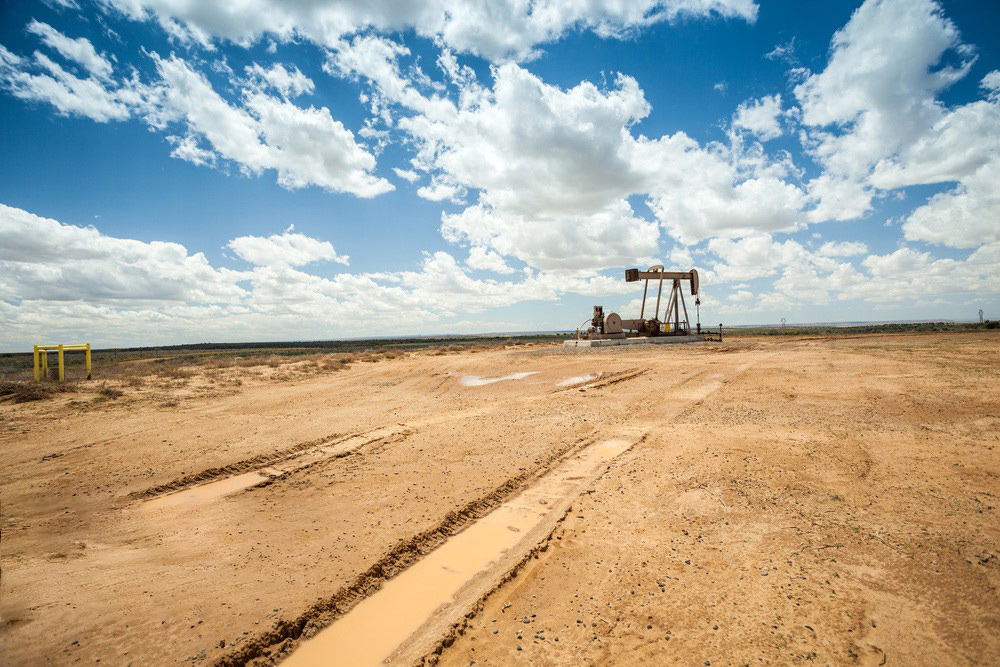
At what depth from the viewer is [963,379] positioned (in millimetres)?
12938

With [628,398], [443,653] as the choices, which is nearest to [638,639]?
[443,653]

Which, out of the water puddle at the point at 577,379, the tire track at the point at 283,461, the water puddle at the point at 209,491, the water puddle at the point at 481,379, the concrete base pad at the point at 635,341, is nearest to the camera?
the water puddle at the point at 209,491

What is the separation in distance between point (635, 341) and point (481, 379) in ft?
55.5

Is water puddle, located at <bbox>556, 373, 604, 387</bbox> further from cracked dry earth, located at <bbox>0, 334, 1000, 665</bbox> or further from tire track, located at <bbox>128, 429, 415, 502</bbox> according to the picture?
tire track, located at <bbox>128, 429, 415, 502</bbox>

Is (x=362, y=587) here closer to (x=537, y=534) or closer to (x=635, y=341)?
(x=537, y=534)

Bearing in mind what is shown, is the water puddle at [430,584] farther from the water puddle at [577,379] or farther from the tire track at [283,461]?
the water puddle at [577,379]

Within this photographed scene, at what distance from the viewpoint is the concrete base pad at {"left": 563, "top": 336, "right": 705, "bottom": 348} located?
3070 centimetres

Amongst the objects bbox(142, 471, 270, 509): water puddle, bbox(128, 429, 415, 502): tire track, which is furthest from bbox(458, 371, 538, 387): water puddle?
bbox(142, 471, 270, 509): water puddle

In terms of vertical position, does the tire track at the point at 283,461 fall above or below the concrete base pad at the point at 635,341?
below

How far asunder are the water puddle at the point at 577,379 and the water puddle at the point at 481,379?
2.01m

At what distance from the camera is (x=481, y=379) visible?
63.3ft

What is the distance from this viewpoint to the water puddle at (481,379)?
18.2 meters

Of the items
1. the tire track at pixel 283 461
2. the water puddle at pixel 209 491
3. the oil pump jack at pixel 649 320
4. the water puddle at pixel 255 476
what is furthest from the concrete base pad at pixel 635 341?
the water puddle at pixel 209 491

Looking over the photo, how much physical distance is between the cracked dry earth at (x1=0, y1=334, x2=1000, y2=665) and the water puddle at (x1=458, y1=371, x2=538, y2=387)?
6.47m
